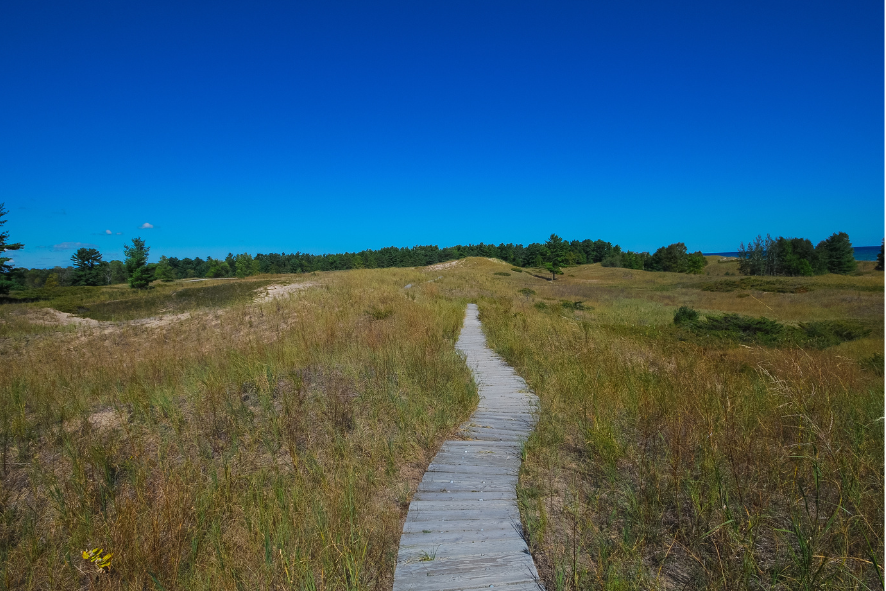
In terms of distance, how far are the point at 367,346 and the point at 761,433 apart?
272 inches

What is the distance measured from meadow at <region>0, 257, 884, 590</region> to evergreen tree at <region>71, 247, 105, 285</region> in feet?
216

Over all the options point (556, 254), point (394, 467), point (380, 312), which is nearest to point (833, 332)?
point (380, 312)

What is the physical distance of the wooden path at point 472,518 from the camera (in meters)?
2.67

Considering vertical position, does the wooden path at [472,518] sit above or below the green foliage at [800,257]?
below

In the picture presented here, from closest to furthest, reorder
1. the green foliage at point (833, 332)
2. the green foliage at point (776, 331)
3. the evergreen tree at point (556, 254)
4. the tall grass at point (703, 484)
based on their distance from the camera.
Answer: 1. the tall grass at point (703, 484)
2. the green foliage at point (776, 331)
3. the green foliage at point (833, 332)
4. the evergreen tree at point (556, 254)

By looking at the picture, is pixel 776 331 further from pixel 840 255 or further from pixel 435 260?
pixel 435 260

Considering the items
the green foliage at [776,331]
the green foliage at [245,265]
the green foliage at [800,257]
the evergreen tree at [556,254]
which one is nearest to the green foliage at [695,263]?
the green foliage at [800,257]

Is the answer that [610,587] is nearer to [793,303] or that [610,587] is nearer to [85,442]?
[85,442]

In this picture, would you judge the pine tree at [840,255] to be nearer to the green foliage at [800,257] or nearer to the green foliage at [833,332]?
the green foliage at [800,257]

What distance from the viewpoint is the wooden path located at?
2.67m

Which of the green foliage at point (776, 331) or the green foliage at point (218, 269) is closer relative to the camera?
the green foliage at point (776, 331)

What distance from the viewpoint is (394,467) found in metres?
4.19

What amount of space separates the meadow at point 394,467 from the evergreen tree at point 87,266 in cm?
6576

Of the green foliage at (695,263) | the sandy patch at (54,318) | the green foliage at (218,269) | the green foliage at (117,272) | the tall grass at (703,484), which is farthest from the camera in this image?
the green foliage at (218,269)
